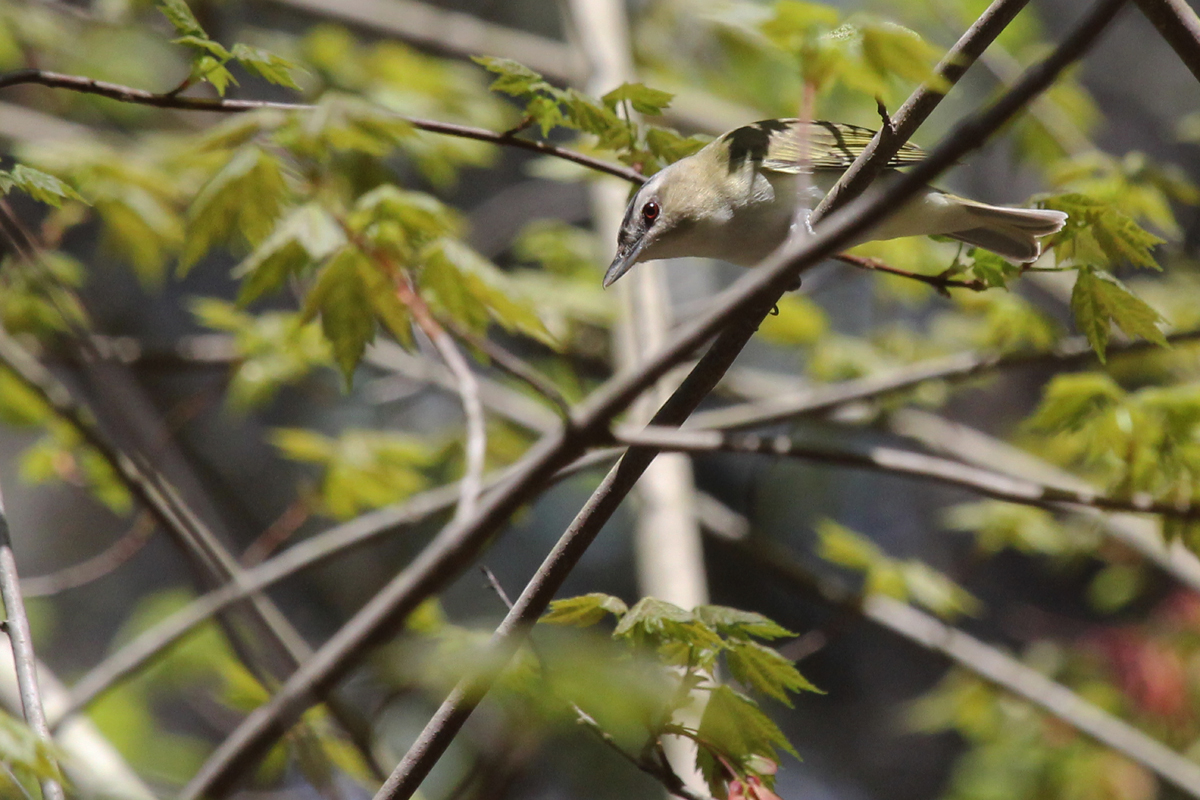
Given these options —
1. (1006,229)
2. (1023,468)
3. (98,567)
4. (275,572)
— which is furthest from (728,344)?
(1023,468)

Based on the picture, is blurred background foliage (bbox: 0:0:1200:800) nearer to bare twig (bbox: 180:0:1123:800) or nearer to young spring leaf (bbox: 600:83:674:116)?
young spring leaf (bbox: 600:83:674:116)

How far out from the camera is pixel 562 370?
13.1 feet

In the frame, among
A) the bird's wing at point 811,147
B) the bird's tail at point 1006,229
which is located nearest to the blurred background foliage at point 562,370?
the bird's tail at point 1006,229

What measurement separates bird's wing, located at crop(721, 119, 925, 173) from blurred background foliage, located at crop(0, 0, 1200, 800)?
0.21 metres

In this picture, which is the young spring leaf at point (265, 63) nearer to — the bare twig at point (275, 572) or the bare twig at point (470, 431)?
the bare twig at point (470, 431)

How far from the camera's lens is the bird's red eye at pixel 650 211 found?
2246 millimetres

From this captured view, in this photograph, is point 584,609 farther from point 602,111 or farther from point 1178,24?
point 1178,24

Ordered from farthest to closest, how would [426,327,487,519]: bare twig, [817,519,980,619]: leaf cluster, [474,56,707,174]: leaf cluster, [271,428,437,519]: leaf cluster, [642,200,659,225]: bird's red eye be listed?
1. [271,428,437,519]: leaf cluster
2. [817,519,980,619]: leaf cluster
3. [642,200,659,225]: bird's red eye
4. [474,56,707,174]: leaf cluster
5. [426,327,487,519]: bare twig

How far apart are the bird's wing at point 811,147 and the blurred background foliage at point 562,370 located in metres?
0.21

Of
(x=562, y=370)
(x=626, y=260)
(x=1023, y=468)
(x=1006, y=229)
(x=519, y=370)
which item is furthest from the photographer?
(x=562, y=370)

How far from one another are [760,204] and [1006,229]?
0.59 m

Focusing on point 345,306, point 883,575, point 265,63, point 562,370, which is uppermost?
point 265,63

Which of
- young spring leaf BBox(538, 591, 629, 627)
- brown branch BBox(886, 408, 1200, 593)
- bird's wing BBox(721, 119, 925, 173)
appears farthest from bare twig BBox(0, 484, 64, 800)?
brown branch BBox(886, 408, 1200, 593)

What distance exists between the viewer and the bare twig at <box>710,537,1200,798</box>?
2.84 metres
